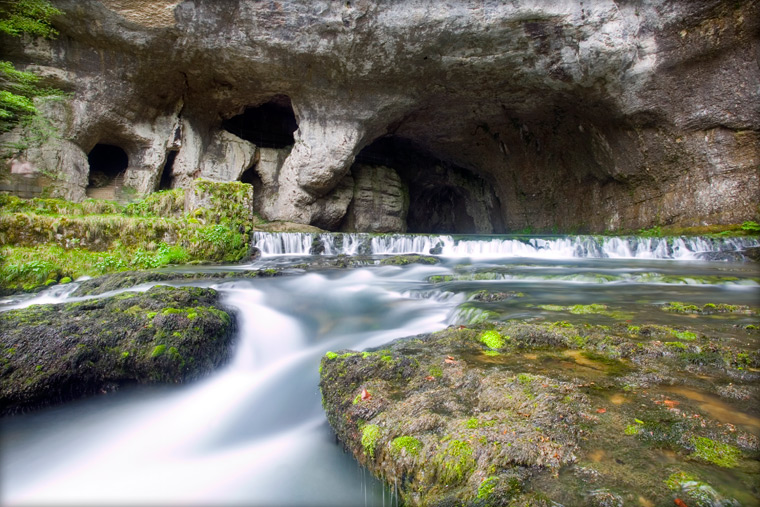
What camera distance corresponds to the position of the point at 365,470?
4.97 feet

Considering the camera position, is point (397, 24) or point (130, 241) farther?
point (397, 24)

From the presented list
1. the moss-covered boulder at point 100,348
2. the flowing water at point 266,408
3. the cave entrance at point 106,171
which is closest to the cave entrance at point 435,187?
the cave entrance at point 106,171

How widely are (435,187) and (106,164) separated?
14.6 metres

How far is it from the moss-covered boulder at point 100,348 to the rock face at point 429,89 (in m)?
9.68

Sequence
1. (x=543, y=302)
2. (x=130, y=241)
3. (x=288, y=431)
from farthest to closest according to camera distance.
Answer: (x=130, y=241), (x=543, y=302), (x=288, y=431)

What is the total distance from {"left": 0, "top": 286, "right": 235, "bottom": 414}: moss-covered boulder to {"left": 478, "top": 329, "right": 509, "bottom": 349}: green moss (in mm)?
1860

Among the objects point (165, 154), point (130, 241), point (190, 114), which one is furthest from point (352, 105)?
point (130, 241)

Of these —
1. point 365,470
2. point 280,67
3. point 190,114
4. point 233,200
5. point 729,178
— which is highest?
point 280,67

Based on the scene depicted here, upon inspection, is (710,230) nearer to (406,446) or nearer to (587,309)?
(587,309)

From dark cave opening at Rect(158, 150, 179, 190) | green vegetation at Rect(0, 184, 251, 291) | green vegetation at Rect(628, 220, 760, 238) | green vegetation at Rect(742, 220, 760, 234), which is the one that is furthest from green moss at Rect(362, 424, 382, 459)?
dark cave opening at Rect(158, 150, 179, 190)

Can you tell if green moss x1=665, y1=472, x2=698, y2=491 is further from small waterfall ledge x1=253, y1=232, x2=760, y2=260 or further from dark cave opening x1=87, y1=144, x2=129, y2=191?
dark cave opening x1=87, y1=144, x2=129, y2=191

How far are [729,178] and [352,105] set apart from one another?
1109cm

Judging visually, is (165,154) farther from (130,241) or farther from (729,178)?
(729,178)

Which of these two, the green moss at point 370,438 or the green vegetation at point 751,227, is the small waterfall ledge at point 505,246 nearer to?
the green vegetation at point 751,227
